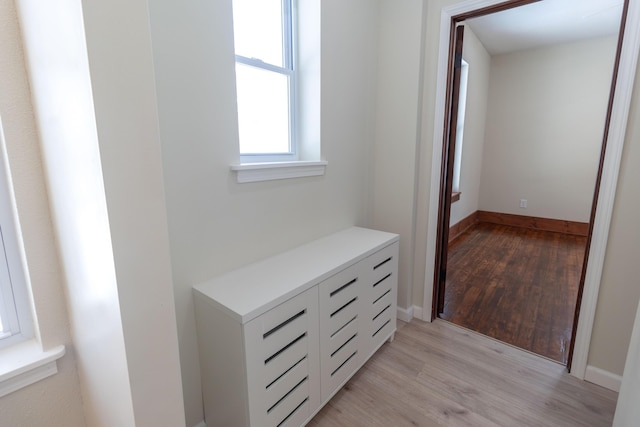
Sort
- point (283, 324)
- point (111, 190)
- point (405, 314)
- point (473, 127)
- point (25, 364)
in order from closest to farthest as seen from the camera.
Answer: point (111, 190) → point (25, 364) → point (283, 324) → point (405, 314) → point (473, 127)

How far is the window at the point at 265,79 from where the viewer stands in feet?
5.05

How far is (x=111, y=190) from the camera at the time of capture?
69 cm

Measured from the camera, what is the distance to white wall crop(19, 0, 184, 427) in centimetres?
67

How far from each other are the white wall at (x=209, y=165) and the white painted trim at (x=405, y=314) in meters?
1.07

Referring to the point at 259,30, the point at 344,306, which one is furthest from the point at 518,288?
the point at 259,30

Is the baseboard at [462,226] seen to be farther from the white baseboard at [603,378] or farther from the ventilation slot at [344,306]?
the ventilation slot at [344,306]

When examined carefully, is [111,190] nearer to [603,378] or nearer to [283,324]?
[283,324]

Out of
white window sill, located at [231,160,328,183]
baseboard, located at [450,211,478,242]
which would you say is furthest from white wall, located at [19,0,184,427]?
baseboard, located at [450,211,478,242]

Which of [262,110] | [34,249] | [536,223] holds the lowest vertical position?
[536,223]

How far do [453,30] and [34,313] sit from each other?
2609 millimetres

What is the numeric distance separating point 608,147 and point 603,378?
4.25 ft

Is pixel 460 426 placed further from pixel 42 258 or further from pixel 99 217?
pixel 42 258

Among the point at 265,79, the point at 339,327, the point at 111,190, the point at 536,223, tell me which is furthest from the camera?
the point at 536,223

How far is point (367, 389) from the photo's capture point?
5.61ft
